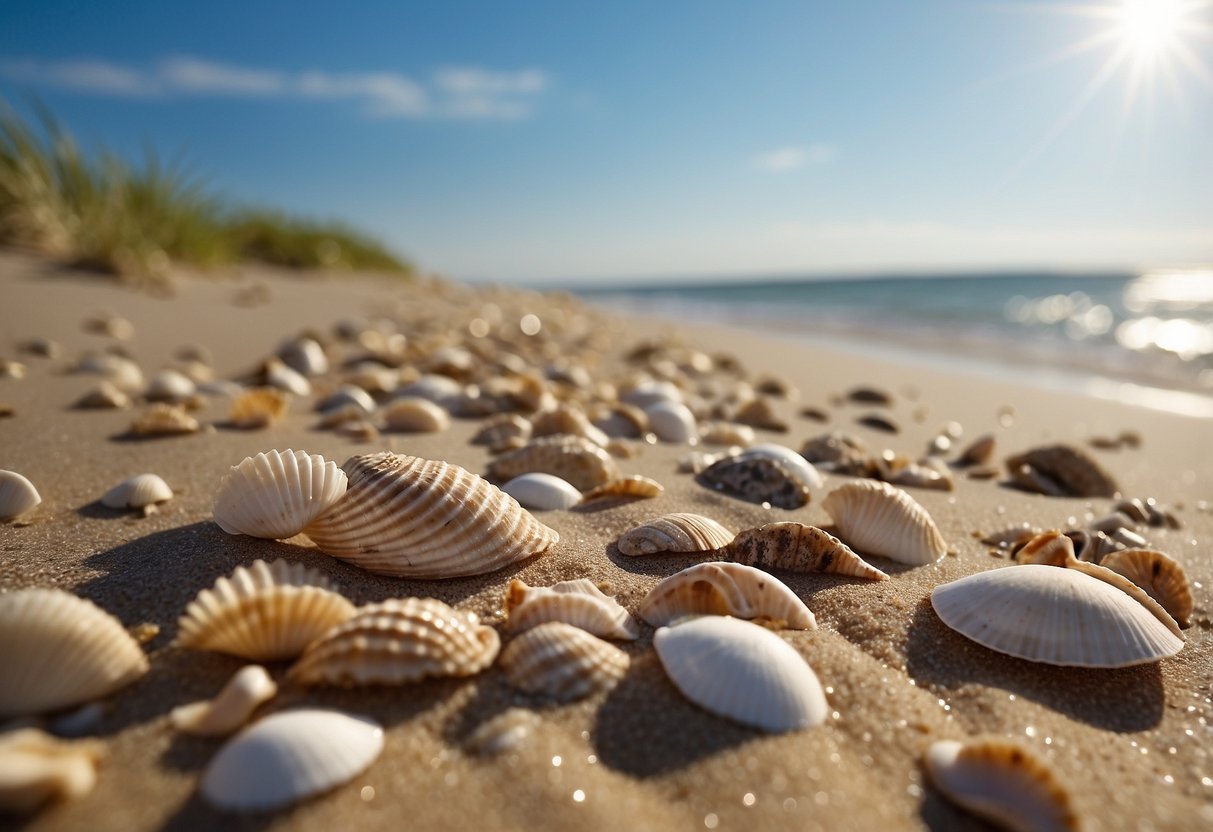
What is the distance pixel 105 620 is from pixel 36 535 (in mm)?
842

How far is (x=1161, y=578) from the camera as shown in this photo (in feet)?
6.14

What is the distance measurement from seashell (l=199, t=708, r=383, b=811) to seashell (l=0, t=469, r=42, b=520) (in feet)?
4.35

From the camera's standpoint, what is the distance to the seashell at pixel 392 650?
1253 mm

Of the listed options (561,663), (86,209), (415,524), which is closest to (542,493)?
(415,524)

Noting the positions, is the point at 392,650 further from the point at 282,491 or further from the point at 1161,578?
the point at 1161,578

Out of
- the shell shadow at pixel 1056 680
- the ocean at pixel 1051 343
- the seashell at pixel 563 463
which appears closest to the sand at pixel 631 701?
the shell shadow at pixel 1056 680

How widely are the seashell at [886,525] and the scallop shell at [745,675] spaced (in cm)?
77

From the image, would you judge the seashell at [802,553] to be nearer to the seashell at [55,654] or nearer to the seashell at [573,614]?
the seashell at [573,614]

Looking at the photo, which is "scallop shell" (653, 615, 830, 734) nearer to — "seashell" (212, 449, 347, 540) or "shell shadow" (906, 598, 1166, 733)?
"shell shadow" (906, 598, 1166, 733)

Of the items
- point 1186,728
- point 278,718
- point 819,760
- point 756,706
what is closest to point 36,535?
point 278,718

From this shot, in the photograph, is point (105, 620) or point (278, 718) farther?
point (105, 620)

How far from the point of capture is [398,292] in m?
11.4

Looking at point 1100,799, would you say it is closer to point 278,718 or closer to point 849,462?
point 278,718

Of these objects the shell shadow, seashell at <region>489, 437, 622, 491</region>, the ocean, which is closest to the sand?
the shell shadow
